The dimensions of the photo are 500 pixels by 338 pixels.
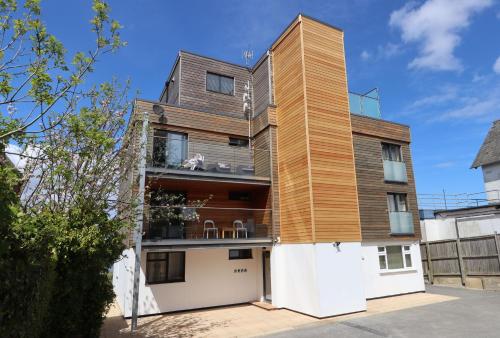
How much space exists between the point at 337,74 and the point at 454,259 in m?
10.8

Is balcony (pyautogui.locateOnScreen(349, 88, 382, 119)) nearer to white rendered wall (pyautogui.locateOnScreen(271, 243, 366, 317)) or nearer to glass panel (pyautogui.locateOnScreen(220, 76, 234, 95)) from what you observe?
glass panel (pyautogui.locateOnScreen(220, 76, 234, 95))

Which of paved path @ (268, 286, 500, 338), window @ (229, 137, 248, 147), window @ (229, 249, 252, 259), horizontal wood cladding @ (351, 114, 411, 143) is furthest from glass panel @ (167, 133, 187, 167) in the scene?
horizontal wood cladding @ (351, 114, 411, 143)

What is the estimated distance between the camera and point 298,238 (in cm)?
1185

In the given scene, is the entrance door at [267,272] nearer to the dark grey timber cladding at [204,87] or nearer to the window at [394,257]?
the window at [394,257]

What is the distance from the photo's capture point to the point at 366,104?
1616 centimetres

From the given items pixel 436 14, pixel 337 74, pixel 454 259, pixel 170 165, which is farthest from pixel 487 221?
pixel 170 165

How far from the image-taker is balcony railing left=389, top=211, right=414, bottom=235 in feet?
47.9

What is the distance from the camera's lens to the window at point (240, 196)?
47.1ft

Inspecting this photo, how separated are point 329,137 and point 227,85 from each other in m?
6.47

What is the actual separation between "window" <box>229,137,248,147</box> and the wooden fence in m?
11.0

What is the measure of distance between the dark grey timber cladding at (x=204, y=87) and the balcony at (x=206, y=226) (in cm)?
501

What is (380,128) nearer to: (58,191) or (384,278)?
(384,278)

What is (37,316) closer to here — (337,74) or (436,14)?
(436,14)

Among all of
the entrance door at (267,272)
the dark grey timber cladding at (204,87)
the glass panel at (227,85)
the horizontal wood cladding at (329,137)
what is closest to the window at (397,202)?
the horizontal wood cladding at (329,137)
